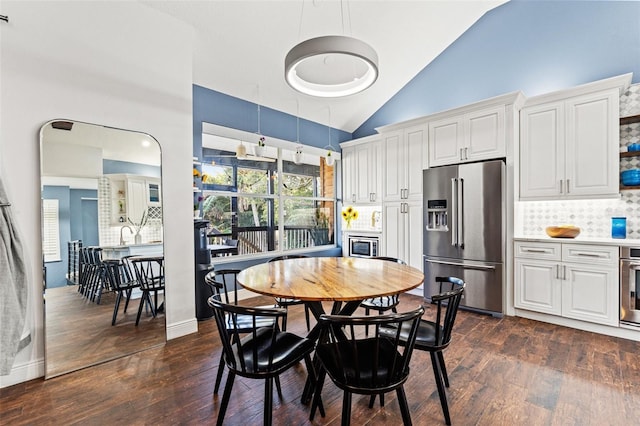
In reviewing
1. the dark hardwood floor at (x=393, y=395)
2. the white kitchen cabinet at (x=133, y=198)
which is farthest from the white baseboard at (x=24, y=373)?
the white kitchen cabinet at (x=133, y=198)

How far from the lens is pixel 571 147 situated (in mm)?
3295

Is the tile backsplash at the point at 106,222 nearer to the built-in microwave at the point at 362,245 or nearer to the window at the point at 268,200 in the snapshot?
the window at the point at 268,200

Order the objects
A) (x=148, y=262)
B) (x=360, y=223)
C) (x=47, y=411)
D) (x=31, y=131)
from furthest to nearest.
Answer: (x=360, y=223) < (x=148, y=262) < (x=31, y=131) < (x=47, y=411)

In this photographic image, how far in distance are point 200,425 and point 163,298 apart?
1.47 meters

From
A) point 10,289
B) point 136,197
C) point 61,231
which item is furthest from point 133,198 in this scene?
point 10,289

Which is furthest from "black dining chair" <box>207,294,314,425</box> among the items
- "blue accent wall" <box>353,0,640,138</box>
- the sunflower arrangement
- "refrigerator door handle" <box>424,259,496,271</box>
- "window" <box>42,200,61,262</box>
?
"blue accent wall" <box>353,0,640,138</box>

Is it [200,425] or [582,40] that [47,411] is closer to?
[200,425]

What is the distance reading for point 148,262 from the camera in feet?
9.21

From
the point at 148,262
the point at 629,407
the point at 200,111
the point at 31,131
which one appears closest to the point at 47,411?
the point at 148,262

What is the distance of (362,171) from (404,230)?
1356 mm

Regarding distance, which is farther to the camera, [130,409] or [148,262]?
[148,262]

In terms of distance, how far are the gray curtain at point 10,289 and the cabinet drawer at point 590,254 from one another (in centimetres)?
482

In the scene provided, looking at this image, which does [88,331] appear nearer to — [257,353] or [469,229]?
[257,353]

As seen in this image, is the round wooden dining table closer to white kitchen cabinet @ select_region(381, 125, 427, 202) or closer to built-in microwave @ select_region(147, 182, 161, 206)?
Answer: built-in microwave @ select_region(147, 182, 161, 206)
